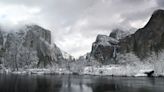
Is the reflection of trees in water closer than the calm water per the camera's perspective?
No

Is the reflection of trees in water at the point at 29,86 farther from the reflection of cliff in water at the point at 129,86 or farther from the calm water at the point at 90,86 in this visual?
the reflection of cliff in water at the point at 129,86

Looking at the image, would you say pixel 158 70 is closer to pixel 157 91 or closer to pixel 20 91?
pixel 157 91

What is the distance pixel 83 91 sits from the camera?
89500 mm

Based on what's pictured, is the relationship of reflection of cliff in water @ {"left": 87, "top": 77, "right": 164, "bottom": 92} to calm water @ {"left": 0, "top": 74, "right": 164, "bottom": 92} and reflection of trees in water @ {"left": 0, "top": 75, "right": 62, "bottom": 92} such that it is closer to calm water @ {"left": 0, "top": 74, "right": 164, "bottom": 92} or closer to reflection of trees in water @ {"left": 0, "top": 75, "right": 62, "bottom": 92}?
calm water @ {"left": 0, "top": 74, "right": 164, "bottom": 92}

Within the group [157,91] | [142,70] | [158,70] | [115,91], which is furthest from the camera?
[142,70]

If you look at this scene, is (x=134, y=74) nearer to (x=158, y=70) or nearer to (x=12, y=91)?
(x=158, y=70)

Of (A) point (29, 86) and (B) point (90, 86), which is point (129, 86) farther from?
(A) point (29, 86)

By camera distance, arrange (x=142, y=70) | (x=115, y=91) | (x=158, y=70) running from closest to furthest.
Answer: (x=115, y=91) → (x=158, y=70) → (x=142, y=70)

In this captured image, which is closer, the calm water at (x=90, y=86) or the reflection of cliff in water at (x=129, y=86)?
the reflection of cliff in water at (x=129, y=86)

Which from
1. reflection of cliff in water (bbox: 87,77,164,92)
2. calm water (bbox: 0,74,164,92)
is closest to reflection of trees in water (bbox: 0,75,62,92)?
calm water (bbox: 0,74,164,92)

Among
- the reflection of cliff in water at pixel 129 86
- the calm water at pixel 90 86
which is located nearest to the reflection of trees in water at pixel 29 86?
the calm water at pixel 90 86

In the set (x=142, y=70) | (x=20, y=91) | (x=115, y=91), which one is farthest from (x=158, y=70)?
(x=20, y=91)

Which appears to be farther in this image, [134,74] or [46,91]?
[134,74]

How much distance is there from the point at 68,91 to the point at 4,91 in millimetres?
21170
